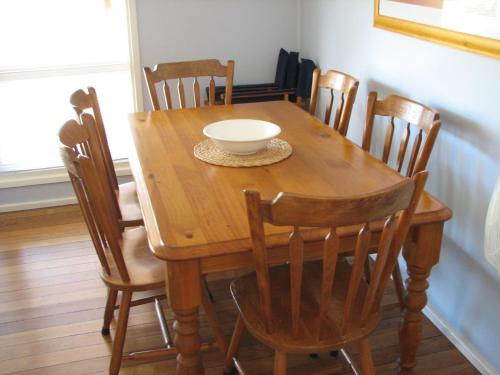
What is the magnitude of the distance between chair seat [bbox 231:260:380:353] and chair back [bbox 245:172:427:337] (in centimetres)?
3

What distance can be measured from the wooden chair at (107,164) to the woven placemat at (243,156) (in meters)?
0.42

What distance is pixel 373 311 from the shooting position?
164cm

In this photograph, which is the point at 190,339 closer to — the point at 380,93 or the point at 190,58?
the point at 380,93

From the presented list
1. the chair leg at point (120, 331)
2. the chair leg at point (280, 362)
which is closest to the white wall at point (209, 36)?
the chair leg at point (120, 331)

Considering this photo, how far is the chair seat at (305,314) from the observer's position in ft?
5.03

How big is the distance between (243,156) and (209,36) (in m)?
1.69

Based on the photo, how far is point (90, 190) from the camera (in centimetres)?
165

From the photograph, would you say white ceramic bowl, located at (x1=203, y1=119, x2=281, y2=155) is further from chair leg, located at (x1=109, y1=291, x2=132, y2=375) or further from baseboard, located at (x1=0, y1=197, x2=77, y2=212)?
baseboard, located at (x1=0, y1=197, x2=77, y2=212)

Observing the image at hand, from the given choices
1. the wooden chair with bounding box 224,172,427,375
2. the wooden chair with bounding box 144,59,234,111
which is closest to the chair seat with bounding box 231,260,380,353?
the wooden chair with bounding box 224,172,427,375

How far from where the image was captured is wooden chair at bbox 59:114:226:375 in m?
1.66

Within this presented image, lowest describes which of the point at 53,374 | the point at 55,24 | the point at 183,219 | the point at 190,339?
the point at 53,374

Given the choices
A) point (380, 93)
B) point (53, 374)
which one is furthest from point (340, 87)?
point (53, 374)

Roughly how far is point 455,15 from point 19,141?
2652 millimetres

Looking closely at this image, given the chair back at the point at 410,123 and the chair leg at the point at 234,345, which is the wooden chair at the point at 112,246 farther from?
the chair back at the point at 410,123
